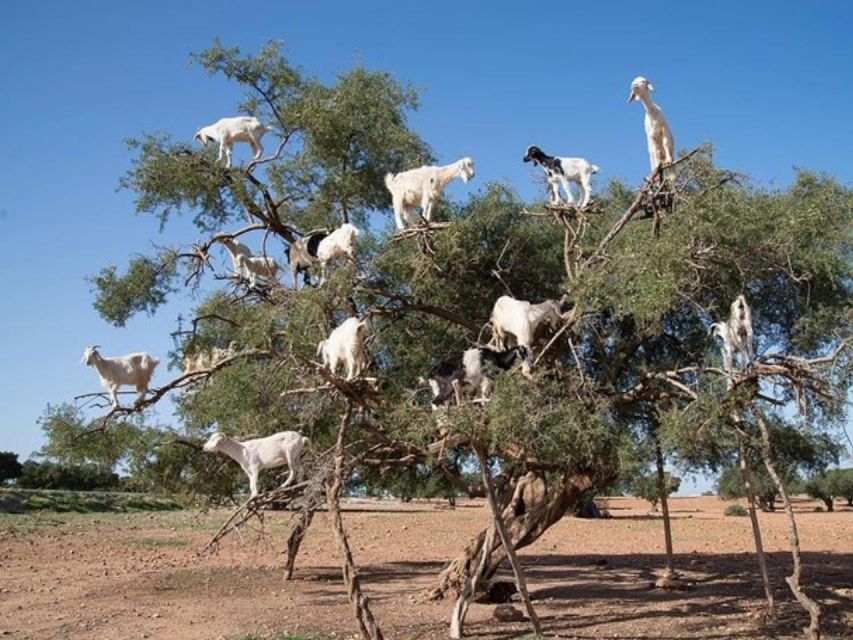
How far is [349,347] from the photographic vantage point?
9203 millimetres

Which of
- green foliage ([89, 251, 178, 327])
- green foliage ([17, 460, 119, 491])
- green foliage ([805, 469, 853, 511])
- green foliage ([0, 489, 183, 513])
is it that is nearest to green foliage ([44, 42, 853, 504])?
green foliage ([89, 251, 178, 327])

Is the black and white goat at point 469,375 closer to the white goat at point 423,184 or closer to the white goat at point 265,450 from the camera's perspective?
the white goat at point 423,184

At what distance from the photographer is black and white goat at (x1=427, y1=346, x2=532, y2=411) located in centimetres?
945

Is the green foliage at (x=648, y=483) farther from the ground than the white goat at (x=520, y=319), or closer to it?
closer to it

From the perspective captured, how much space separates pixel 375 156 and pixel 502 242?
239 centimetres

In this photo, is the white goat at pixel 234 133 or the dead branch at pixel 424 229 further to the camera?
the white goat at pixel 234 133

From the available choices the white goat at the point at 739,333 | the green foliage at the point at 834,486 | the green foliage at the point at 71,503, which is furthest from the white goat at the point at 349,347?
the green foliage at the point at 834,486

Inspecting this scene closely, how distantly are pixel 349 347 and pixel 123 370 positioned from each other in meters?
3.48

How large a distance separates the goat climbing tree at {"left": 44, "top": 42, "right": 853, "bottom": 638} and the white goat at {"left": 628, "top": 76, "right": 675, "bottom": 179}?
13.2 inches

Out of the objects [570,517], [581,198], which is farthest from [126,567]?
[570,517]

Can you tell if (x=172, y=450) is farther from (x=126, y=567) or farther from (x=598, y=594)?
(x=598, y=594)

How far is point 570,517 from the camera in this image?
32000 millimetres

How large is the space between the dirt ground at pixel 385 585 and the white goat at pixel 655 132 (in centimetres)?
563

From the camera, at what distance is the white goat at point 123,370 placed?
418 inches
